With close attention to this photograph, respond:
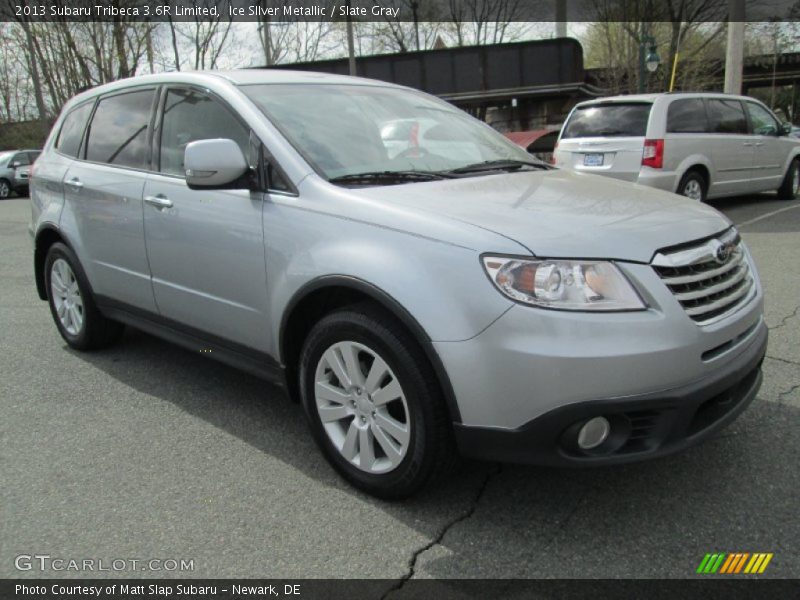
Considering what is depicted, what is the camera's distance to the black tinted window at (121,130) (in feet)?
12.9

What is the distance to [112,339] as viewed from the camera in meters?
4.82

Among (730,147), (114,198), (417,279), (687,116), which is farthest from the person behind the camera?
(730,147)

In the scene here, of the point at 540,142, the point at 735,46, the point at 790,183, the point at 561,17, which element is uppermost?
the point at 561,17

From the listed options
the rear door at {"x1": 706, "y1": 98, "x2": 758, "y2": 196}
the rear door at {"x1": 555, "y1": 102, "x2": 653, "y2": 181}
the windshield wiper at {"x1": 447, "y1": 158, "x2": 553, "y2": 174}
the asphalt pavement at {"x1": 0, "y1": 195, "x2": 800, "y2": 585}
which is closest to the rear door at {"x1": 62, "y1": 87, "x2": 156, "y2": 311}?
the asphalt pavement at {"x1": 0, "y1": 195, "x2": 800, "y2": 585}

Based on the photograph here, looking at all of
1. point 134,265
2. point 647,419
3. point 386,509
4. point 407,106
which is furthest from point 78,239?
point 647,419

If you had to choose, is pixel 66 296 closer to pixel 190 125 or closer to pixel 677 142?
pixel 190 125

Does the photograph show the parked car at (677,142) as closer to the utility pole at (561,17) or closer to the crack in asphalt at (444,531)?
the crack in asphalt at (444,531)

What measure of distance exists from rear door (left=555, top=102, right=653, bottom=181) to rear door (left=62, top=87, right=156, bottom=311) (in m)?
6.70

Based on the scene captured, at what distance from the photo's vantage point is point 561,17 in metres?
33.1

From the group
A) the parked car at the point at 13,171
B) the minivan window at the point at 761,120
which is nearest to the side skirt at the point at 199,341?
the minivan window at the point at 761,120

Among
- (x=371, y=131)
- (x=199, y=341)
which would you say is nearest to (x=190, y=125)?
(x=371, y=131)

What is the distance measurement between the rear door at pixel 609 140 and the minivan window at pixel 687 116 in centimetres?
38

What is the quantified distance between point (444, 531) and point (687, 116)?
8779 millimetres

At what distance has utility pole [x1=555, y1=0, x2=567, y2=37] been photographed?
3280 cm
